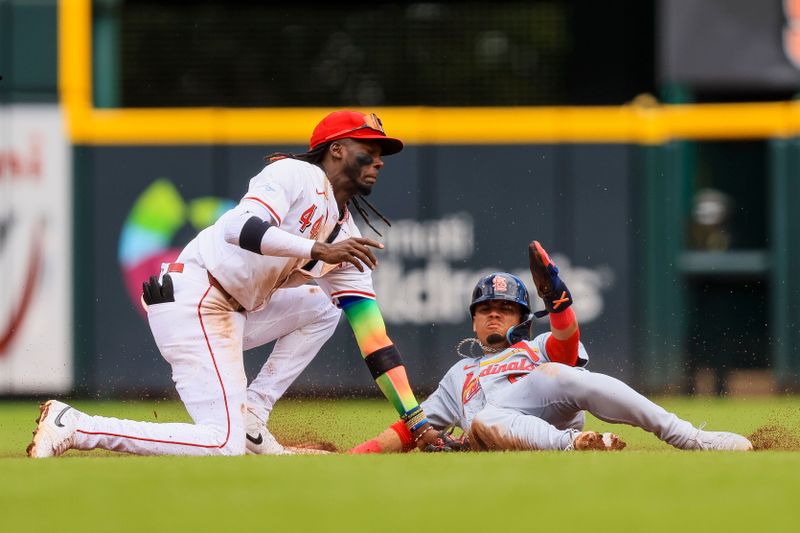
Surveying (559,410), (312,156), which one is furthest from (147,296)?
(559,410)

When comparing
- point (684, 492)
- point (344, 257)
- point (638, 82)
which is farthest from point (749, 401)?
point (684, 492)

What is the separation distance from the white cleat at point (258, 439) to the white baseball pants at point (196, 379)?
346 mm

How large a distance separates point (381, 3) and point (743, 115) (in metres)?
3.27

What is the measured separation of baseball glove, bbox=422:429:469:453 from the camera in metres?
6.39

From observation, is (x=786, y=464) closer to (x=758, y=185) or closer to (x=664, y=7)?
(x=664, y=7)

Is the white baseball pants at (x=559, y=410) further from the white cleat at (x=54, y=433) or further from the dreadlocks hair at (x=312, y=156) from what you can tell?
the white cleat at (x=54, y=433)

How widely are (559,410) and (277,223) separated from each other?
138 cm

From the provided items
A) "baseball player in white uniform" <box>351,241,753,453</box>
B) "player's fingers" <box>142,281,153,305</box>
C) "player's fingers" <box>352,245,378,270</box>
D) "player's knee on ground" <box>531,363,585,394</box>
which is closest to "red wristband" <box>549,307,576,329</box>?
"baseball player in white uniform" <box>351,241,753,453</box>

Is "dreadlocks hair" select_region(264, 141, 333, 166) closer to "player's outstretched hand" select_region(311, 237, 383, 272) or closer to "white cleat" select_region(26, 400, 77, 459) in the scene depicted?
"player's outstretched hand" select_region(311, 237, 383, 272)

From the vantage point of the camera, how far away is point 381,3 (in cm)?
1316

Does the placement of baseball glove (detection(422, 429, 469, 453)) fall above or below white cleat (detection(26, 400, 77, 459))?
below

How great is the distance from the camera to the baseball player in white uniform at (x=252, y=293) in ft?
19.5

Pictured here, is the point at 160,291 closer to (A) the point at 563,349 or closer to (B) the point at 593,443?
(A) the point at 563,349

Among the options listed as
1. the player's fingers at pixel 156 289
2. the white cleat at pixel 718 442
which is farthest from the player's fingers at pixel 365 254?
the white cleat at pixel 718 442
